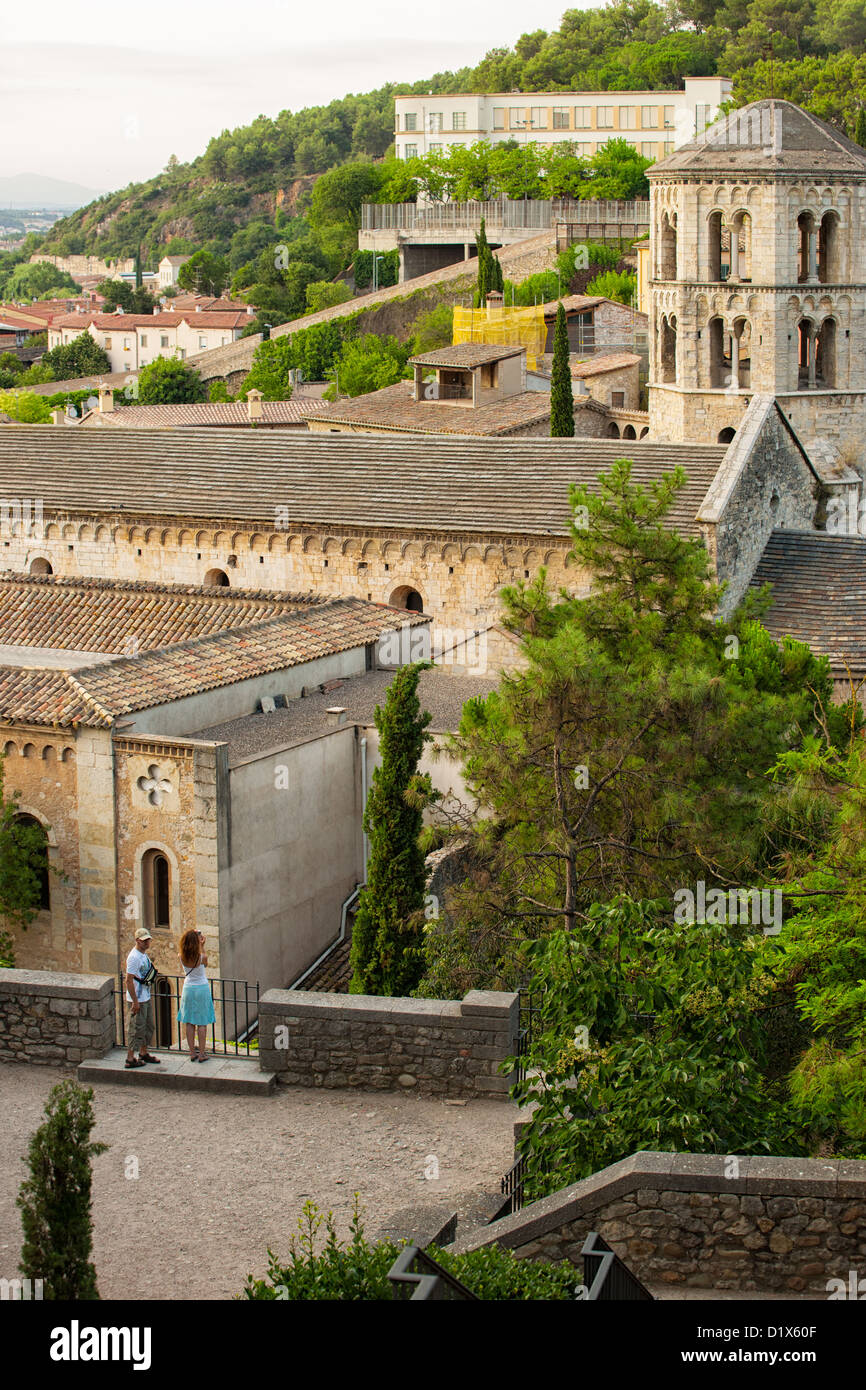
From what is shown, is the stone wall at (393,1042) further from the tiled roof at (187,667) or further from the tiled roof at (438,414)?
the tiled roof at (438,414)

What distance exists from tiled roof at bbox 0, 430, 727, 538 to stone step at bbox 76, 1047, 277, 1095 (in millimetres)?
14445

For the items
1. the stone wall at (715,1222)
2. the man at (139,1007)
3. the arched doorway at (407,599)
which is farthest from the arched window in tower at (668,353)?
the stone wall at (715,1222)

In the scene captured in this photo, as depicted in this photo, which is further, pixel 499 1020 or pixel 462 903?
pixel 462 903

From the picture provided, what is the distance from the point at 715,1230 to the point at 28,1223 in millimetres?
4300

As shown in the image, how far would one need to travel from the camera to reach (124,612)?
25.8m

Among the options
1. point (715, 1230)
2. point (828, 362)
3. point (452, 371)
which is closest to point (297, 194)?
point (452, 371)

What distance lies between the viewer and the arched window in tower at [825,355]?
39.6m

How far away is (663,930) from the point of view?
1309cm

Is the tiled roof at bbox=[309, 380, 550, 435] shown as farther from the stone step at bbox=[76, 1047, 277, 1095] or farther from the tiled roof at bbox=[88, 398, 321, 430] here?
the stone step at bbox=[76, 1047, 277, 1095]

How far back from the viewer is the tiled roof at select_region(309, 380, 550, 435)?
45875 millimetres

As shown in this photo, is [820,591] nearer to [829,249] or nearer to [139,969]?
[829,249]

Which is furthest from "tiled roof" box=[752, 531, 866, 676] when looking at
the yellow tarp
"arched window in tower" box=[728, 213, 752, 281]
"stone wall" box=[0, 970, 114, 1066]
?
the yellow tarp

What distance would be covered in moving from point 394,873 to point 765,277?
80.6 feet
